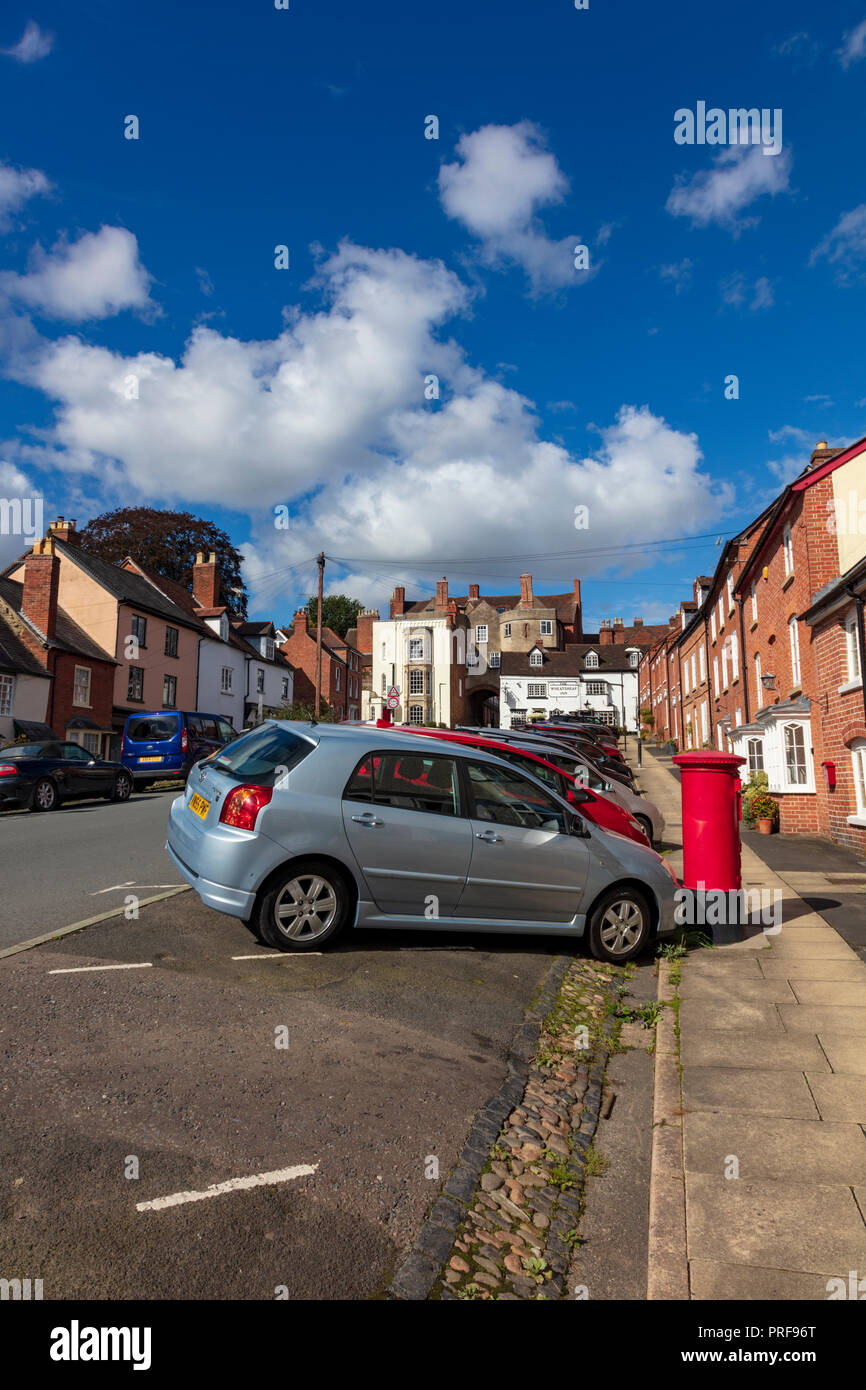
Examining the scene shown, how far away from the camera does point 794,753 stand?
651 inches

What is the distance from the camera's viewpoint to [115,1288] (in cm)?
259

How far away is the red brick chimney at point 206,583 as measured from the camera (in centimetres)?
4716

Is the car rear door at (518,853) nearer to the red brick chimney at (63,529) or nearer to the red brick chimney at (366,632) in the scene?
the red brick chimney at (63,529)

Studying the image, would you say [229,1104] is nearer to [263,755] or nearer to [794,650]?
[263,755]

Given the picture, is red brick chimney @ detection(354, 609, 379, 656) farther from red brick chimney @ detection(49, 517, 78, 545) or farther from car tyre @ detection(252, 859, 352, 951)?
car tyre @ detection(252, 859, 352, 951)

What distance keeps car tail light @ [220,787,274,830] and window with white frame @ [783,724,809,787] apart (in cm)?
1335

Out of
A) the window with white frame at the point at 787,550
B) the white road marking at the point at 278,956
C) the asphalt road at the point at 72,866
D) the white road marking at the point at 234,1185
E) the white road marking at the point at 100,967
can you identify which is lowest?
the white road marking at the point at 234,1185

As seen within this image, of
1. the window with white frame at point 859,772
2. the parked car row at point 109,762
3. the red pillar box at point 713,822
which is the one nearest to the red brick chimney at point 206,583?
the parked car row at point 109,762

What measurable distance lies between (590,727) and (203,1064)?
31.3m

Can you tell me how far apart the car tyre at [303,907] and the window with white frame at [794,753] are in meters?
12.9

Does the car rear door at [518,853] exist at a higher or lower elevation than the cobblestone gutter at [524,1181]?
higher
